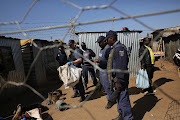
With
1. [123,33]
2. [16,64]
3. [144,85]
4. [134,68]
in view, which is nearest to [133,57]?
[134,68]

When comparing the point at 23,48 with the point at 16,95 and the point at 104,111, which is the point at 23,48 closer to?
the point at 16,95

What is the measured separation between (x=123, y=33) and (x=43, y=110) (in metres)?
5.14

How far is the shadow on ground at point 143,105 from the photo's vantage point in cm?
288

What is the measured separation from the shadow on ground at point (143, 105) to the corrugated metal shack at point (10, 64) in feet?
14.6

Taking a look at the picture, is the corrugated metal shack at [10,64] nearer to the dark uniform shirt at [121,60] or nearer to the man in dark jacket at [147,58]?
the dark uniform shirt at [121,60]

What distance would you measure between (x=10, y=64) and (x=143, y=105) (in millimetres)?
5038

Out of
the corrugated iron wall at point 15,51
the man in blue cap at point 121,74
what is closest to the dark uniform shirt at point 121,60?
the man in blue cap at point 121,74

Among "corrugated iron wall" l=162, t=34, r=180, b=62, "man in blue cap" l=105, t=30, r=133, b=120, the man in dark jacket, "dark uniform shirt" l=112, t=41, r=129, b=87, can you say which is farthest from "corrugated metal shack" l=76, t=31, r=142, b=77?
"dark uniform shirt" l=112, t=41, r=129, b=87

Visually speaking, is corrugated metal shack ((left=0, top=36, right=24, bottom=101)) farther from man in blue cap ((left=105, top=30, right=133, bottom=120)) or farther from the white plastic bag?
man in blue cap ((left=105, top=30, right=133, bottom=120))

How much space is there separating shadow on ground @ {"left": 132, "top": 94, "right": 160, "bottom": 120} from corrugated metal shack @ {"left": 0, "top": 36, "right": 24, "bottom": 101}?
4.45 m

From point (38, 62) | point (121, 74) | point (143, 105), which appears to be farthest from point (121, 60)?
point (38, 62)

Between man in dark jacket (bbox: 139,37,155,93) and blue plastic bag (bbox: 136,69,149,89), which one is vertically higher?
man in dark jacket (bbox: 139,37,155,93)

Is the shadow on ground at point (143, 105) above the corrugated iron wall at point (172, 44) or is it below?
below

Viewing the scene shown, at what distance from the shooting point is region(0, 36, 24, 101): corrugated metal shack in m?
4.49
